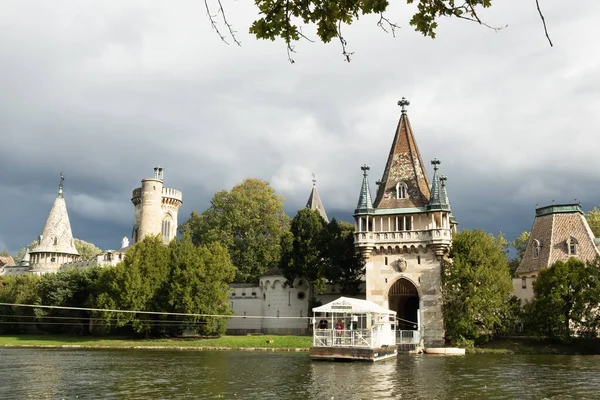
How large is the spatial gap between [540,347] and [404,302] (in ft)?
48.0

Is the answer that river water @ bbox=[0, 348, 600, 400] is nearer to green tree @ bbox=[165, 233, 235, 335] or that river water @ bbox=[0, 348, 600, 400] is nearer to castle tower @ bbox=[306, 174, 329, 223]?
green tree @ bbox=[165, 233, 235, 335]

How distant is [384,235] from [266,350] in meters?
14.0

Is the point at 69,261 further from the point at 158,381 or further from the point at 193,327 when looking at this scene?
the point at 158,381

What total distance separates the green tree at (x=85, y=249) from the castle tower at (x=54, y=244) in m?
34.5

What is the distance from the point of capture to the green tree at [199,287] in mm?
49062

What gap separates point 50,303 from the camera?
55.7m

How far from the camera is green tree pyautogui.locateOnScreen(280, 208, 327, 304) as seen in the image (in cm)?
5094

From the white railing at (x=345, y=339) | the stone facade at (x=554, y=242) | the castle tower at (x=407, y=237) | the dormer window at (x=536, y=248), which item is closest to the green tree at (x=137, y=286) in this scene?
the castle tower at (x=407, y=237)

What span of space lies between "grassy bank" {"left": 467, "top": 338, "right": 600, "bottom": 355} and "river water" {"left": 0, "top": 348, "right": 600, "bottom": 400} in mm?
6476

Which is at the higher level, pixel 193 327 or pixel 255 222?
pixel 255 222

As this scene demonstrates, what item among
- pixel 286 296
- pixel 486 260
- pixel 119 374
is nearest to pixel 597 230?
pixel 486 260

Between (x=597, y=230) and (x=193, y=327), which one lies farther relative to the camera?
(x=597, y=230)

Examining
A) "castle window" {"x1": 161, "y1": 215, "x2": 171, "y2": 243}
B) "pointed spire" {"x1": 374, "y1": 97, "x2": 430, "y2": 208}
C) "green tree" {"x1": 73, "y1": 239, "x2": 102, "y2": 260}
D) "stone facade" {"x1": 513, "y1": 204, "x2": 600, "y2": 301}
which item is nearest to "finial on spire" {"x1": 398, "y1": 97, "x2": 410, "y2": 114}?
"pointed spire" {"x1": 374, "y1": 97, "x2": 430, "y2": 208}

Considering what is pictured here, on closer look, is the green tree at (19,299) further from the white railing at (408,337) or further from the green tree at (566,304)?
the green tree at (566,304)
